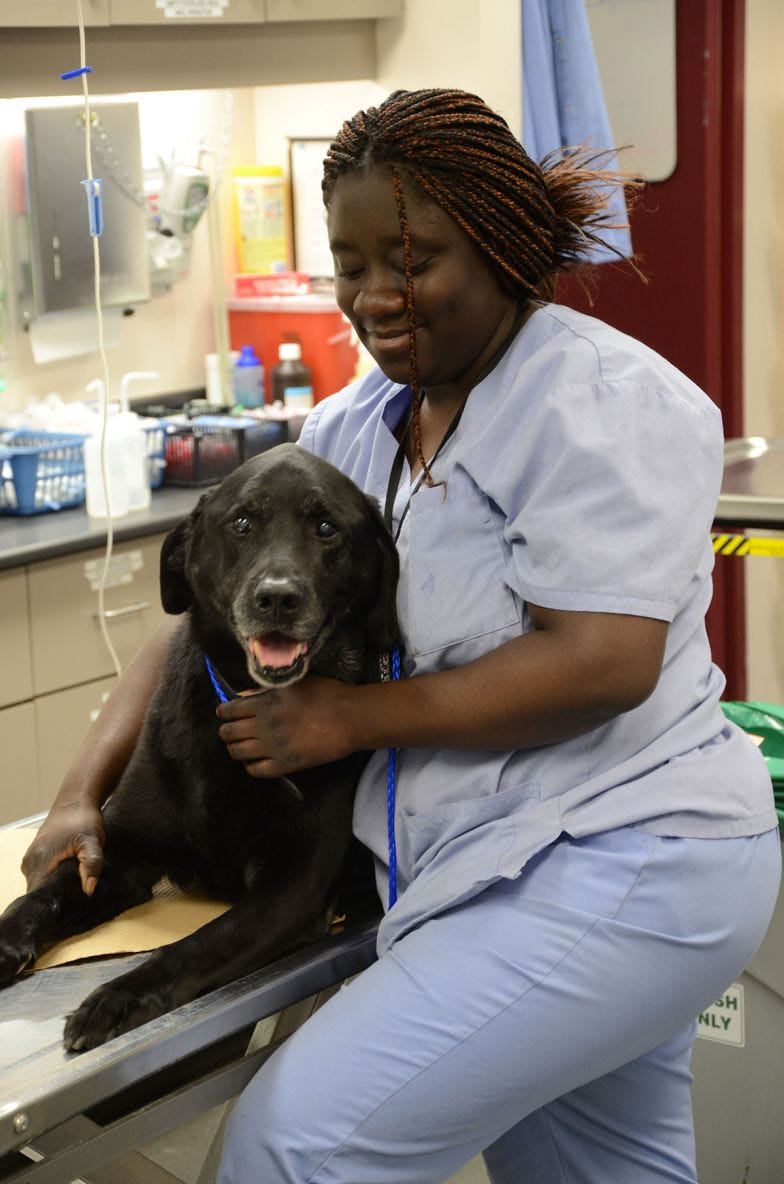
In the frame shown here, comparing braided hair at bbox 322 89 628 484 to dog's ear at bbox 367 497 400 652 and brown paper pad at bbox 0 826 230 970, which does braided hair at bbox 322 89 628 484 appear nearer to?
dog's ear at bbox 367 497 400 652

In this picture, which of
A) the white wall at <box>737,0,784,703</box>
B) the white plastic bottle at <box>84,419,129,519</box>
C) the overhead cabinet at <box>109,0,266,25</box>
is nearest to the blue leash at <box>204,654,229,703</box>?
the white plastic bottle at <box>84,419,129,519</box>

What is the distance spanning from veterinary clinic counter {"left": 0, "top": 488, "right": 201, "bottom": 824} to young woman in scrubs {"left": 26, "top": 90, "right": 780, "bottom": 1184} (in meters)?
1.45

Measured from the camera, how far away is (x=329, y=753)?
1.33 metres

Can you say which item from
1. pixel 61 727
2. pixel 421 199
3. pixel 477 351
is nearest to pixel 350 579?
pixel 477 351

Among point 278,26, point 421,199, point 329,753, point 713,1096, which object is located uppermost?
point 278,26

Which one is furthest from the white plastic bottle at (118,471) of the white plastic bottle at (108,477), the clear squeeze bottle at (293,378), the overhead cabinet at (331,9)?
the overhead cabinet at (331,9)

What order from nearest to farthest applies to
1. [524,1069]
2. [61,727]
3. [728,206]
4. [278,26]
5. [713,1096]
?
[524,1069], [713,1096], [61,727], [278,26], [728,206]

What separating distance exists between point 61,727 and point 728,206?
7.04ft

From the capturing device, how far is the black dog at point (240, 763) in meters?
1.38

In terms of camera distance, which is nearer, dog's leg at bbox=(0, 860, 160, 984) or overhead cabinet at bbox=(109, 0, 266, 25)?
dog's leg at bbox=(0, 860, 160, 984)

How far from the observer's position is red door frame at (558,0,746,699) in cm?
369

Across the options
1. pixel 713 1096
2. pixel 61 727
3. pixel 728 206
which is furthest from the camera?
pixel 728 206

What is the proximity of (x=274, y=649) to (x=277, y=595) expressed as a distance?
5 cm

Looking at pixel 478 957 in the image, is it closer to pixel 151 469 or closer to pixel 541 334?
pixel 541 334
